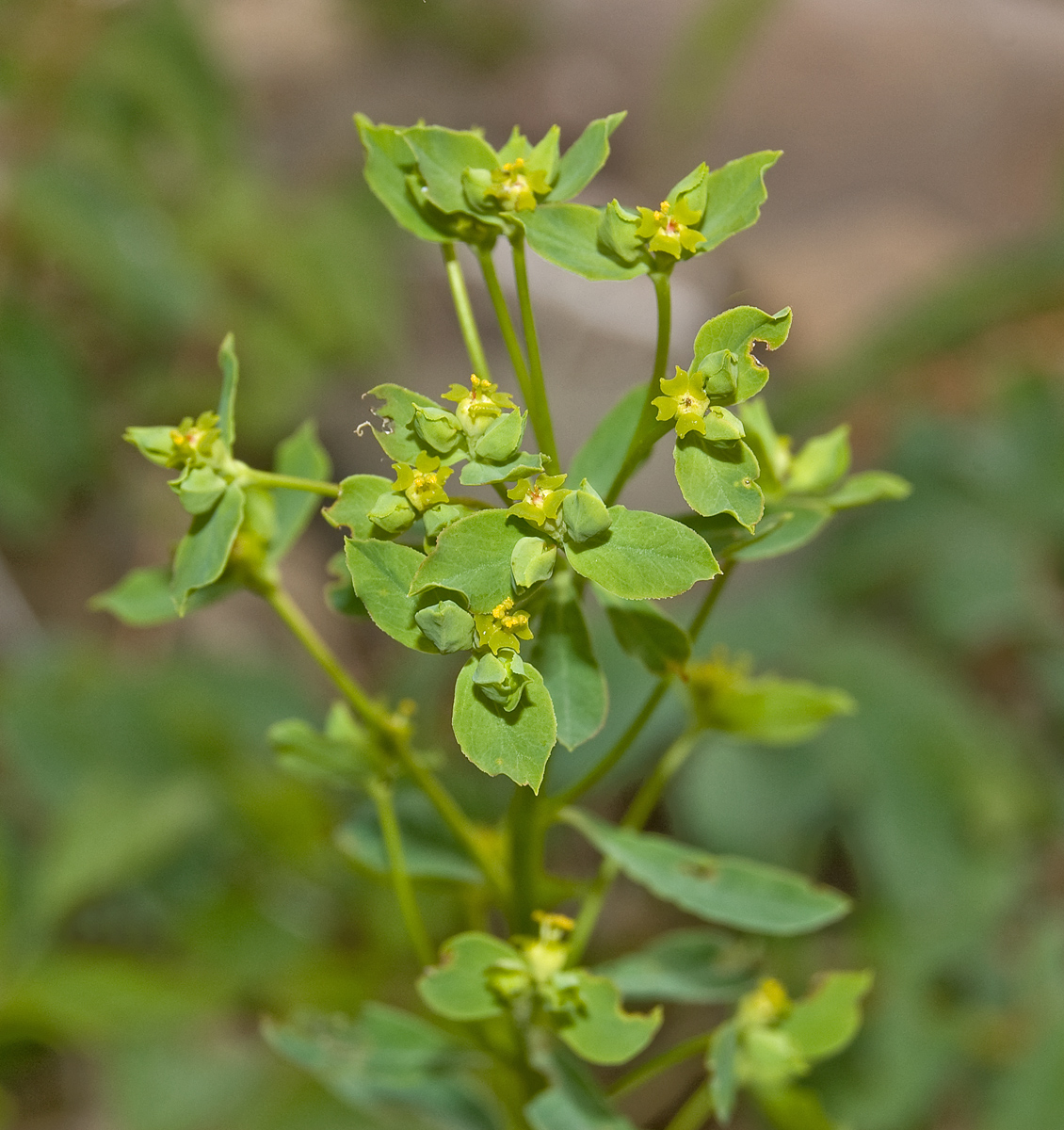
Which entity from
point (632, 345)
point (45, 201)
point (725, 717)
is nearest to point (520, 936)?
point (725, 717)

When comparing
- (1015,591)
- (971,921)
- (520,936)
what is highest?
(520,936)

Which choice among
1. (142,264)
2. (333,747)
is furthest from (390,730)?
(142,264)

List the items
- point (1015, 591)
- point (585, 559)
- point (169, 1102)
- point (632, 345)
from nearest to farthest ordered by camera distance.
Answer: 1. point (585, 559)
2. point (169, 1102)
3. point (1015, 591)
4. point (632, 345)

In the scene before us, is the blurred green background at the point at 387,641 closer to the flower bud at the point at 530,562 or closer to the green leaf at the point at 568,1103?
the green leaf at the point at 568,1103

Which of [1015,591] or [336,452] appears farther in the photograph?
[336,452]

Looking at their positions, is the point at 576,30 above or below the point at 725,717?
above

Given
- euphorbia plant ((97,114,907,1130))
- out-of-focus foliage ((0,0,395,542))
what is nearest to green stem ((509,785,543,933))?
euphorbia plant ((97,114,907,1130))

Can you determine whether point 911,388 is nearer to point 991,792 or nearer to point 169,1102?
point 991,792
